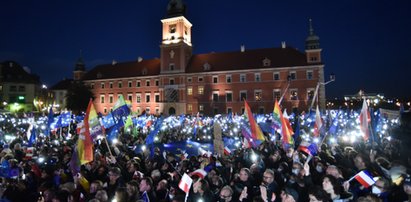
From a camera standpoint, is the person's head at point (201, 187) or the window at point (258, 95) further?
the window at point (258, 95)

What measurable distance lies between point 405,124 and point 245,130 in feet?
16.4

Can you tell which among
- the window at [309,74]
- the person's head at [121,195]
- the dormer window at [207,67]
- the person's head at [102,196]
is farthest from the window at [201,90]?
the person's head at [121,195]

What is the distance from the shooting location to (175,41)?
5397 centimetres

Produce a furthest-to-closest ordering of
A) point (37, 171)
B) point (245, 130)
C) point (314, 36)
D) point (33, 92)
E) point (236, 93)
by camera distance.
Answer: point (33, 92) → point (236, 93) → point (314, 36) → point (245, 130) → point (37, 171)

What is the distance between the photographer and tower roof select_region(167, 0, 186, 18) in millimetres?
54906

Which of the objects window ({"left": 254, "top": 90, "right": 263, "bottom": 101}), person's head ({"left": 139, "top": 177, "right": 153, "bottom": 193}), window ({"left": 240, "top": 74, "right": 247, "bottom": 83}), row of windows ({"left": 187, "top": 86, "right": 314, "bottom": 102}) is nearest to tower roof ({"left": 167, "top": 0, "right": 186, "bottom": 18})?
row of windows ({"left": 187, "top": 86, "right": 314, "bottom": 102})

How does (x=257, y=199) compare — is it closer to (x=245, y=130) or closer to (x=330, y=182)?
(x=330, y=182)

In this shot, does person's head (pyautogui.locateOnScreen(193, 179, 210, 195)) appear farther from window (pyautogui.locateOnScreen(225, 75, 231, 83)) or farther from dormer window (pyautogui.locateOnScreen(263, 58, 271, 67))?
window (pyautogui.locateOnScreen(225, 75, 231, 83))

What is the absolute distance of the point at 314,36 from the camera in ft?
150

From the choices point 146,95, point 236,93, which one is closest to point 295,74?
point 236,93

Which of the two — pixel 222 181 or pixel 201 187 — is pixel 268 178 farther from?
pixel 201 187

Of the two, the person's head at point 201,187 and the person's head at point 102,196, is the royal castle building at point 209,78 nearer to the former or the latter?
the person's head at point 201,187

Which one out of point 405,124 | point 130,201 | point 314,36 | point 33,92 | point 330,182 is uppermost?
point 314,36

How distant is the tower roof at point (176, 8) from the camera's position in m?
54.9
